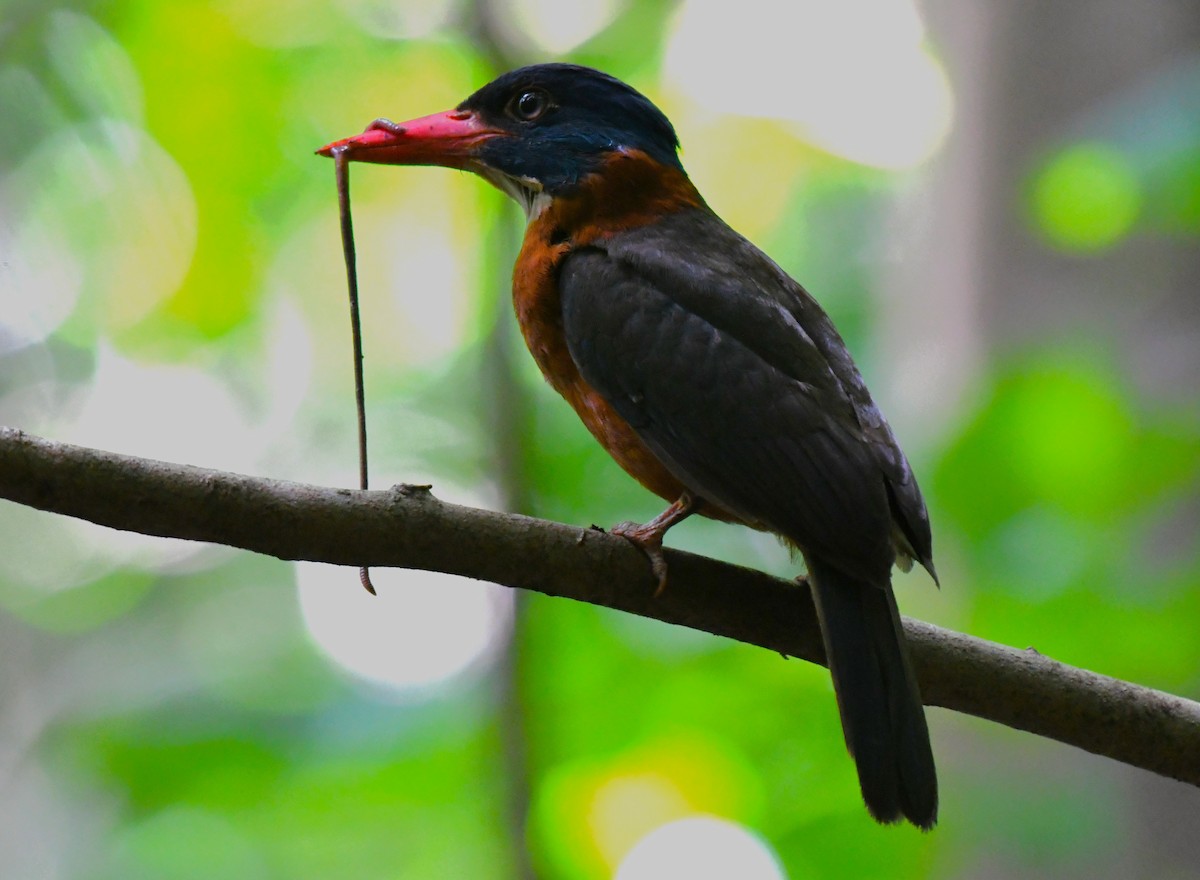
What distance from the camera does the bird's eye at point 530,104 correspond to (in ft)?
Result: 9.73

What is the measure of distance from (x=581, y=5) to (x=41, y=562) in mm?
3707

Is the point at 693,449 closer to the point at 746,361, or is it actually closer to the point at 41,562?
the point at 746,361

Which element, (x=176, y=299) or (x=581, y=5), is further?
(x=581, y=5)

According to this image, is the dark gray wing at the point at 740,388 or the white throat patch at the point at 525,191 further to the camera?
the white throat patch at the point at 525,191

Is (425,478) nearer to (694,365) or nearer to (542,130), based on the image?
(542,130)

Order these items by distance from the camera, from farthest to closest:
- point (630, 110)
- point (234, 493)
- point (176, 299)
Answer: point (176, 299), point (630, 110), point (234, 493)

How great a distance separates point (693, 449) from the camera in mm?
2350

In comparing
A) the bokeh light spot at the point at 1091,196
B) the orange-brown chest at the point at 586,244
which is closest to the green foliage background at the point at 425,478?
the bokeh light spot at the point at 1091,196

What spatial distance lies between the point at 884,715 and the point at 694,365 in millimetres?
775

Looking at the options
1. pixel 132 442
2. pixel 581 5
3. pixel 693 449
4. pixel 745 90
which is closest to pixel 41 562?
pixel 132 442

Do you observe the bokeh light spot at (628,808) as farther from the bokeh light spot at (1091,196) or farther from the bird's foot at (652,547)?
the bokeh light spot at (1091,196)

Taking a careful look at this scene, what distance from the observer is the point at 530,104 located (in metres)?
2.97

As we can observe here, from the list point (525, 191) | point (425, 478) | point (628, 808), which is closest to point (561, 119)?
point (525, 191)

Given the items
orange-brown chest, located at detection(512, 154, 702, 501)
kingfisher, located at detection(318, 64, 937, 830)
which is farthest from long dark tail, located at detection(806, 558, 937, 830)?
orange-brown chest, located at detection(512, 154, 702, 501)
